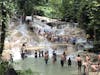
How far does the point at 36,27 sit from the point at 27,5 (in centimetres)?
A: 423

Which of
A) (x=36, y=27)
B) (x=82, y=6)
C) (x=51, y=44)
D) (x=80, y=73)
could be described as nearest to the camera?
(x=80, y=73)

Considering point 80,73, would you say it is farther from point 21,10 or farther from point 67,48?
point 21,10

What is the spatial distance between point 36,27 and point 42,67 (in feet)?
88.3

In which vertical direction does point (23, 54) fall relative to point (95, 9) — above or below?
below

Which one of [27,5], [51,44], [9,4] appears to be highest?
[9,4]

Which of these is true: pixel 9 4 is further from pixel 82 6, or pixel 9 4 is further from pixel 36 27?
pixel 36 27

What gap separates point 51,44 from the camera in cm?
5159

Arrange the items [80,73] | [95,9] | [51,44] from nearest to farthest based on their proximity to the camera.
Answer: [80,73] < [95,9] < [51,44]

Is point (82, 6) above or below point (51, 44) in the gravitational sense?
above

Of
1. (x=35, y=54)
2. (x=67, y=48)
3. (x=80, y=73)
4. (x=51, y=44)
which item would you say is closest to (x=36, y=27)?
(x=51, y=44)

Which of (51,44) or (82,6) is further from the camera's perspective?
(51,44)

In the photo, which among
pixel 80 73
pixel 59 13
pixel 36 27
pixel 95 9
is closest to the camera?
pixel 80 73

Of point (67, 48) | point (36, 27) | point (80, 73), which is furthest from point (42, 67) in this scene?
point (36, 27)

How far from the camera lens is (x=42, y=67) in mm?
35125
